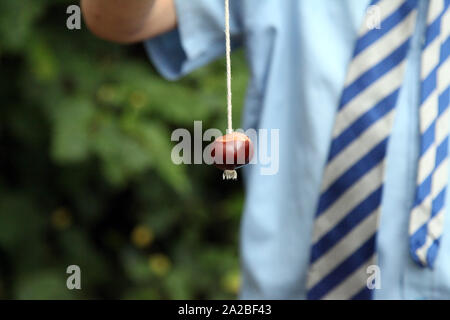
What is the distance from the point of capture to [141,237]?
1.50m

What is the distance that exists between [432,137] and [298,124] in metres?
0.14

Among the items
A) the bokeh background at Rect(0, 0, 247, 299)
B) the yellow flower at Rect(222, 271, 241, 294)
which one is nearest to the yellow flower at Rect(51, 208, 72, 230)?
the bokeh background at Rect(0, 0, 247, 299)

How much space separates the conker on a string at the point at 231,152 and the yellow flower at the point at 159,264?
0.95m

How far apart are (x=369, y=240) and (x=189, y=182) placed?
0.86 m

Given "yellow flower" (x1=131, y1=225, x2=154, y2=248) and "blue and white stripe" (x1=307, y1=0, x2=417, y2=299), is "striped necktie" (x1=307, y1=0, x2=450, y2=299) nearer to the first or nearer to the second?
"blue and white stripe" (x1=307, y1=0, x2=417, y2=299)

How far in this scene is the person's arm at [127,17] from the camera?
651 millimetres

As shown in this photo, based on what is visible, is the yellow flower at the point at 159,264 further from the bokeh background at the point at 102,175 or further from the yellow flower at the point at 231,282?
the yellow flower at the point at 231,282

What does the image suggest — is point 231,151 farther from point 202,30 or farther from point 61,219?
point 61,219

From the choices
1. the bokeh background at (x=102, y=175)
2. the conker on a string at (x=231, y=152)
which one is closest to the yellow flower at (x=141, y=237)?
the bokeh background at (x=102, y=175)

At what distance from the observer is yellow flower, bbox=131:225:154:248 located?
1.49 metres

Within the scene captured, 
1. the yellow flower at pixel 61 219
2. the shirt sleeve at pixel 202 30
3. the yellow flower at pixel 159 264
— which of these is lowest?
the yellow flower at pixel 159 264

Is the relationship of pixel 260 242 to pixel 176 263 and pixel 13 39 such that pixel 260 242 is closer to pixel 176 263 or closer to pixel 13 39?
pixel 13 39

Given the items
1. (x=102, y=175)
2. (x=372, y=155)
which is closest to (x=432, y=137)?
(x=372, y=155)

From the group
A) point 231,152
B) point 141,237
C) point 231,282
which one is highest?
point 141,237
